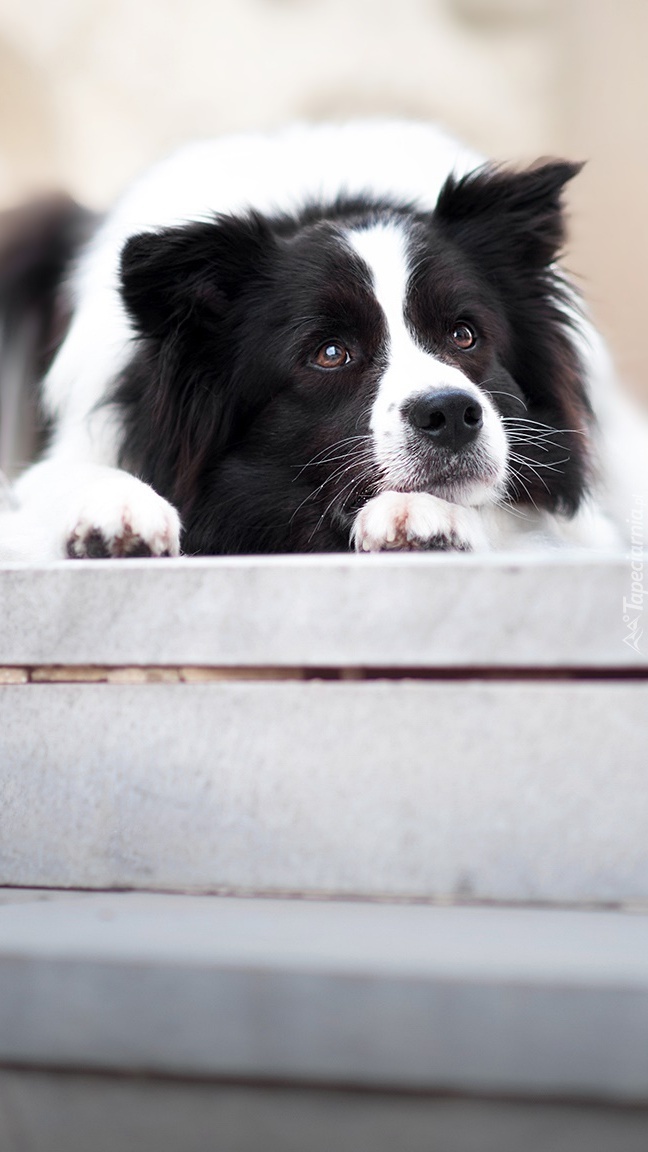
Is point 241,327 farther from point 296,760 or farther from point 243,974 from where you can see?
point 243,974

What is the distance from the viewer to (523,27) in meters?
2.69

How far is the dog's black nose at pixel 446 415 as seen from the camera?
1269mm

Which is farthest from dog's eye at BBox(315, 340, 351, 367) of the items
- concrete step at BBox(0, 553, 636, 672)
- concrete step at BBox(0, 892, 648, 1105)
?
concrete step at BBox(0, 892, 648, 1105)

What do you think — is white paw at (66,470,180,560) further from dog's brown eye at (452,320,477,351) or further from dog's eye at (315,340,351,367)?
dog's brown eye at (452,320,477,351)

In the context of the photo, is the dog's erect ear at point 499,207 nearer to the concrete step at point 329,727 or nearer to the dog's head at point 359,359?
the dog's head at point 359,359

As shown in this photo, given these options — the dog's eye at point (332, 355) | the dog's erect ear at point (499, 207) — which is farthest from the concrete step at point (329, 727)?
the dog's erect ear at point (499, 207)

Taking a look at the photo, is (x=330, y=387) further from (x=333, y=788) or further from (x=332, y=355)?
(x=333, y=788)

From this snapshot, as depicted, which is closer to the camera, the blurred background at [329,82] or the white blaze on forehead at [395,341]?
the white blaze on forehead at [395,341]

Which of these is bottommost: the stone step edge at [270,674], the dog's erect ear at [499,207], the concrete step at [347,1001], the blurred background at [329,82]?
the concrete step at [347,1001]

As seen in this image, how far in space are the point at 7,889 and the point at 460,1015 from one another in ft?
1.48

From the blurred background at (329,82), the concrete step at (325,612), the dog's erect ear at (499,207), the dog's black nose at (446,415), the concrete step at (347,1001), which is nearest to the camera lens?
the concrete step at (347,1001)

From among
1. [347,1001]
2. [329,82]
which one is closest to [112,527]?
[347,1001]

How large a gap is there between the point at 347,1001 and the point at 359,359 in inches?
35.2

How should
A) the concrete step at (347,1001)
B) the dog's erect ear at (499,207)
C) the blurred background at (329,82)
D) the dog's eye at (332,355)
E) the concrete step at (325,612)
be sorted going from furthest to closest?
the blurred background at (329,82), the dog's erect ear at (499,207), the dog's eye at (332,355), the concrete step at (325,612), the concrete step at (347,1001)
